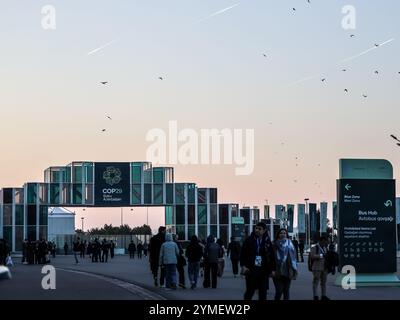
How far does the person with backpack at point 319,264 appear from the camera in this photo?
83.5 feet

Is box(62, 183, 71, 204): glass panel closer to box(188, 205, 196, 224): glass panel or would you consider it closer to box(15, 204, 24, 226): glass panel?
box(15, 204, 24, 226): glass panel

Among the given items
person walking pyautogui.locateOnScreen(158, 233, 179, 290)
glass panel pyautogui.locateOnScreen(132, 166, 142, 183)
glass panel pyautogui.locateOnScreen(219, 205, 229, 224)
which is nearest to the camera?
person walking pyautogui.locateOnScreen(158, 233, 179, 290)

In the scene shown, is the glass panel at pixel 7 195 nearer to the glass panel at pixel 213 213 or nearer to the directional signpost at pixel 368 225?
the glass panel at pixel 213 213

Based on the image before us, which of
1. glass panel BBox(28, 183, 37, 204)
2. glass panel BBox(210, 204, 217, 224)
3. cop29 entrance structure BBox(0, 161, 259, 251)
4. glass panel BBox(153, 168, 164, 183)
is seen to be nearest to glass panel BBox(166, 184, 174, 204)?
cop29 entrance structure BBox(0, 161, 259, 251)

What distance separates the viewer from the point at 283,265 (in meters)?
22.2

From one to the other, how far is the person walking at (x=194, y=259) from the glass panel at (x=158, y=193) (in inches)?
2587

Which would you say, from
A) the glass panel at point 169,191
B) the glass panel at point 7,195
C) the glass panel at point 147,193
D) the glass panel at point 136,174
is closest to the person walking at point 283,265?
the glass panel at point 136,174

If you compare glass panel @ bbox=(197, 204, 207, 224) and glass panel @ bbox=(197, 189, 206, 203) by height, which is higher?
glass panel @ bbox=(197, 189, 206, 203)

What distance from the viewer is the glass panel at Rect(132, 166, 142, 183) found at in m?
95.1

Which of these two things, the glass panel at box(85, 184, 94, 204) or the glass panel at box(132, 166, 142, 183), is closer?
the glass panel at box(85, 184, 94, 204)

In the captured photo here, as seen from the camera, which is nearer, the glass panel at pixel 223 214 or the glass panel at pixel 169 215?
the glass panel at pixel 169 215

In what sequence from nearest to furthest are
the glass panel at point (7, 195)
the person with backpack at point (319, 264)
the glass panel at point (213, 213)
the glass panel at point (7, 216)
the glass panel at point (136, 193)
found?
the person with backpack at point (319, 264) → the glass panel at point (136, 193) → the glass panel at point (7, 216) → the glass panel at point (7, 195) → the glass panel at point (213, 213)

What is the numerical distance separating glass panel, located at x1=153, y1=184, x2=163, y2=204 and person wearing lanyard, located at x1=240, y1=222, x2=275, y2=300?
3029 inches
